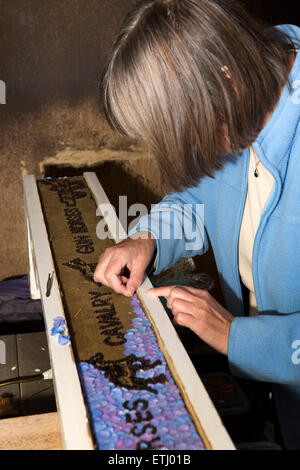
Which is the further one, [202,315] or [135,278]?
[135,278]

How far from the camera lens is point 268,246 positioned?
61.8 inches

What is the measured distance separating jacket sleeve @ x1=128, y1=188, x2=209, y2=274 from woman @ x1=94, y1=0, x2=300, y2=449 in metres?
0.15

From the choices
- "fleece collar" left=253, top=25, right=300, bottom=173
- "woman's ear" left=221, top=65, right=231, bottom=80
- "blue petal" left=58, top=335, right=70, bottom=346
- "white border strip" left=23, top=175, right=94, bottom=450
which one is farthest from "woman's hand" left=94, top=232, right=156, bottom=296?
"woman's ear" left=221, top=65, right=231, bottom=80

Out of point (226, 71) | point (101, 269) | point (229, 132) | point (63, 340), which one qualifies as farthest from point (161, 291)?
point (226, 71)

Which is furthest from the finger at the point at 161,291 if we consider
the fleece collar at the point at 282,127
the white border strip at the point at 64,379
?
the fleece collar at the point at 282,127

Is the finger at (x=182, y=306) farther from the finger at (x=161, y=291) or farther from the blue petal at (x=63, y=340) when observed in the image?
the blue petal at (x=63, y=340)

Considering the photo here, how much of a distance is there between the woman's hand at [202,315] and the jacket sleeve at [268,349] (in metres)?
0.04

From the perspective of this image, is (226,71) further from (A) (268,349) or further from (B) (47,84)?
(B) (47,84)

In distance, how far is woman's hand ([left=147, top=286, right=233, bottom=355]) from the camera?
140 centimetres

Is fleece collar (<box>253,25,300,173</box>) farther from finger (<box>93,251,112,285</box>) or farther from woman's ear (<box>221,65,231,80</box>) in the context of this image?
finger (<box>93,251,112,285</box>)

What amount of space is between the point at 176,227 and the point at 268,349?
0.72 m

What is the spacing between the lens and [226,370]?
1.94m
